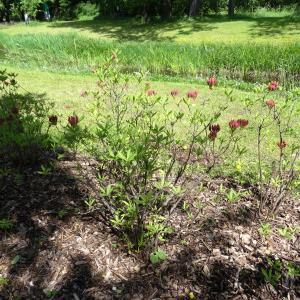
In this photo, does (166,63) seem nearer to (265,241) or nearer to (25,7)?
(265,241)

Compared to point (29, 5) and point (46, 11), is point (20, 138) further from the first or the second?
point (46, 11)

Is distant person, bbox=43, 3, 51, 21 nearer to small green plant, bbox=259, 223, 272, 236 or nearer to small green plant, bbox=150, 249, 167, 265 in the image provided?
small green plant, bbox=259, 223, 272, 236

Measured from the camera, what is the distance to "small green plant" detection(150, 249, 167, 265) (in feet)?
8.36

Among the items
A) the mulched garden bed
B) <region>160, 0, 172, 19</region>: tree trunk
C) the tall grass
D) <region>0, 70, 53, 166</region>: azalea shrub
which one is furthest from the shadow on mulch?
<region>160, 0, 172, 19</region>: tree trunk

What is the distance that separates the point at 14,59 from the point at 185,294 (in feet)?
41.5

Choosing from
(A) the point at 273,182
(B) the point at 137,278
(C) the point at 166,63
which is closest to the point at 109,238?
(B) the point at 137,278

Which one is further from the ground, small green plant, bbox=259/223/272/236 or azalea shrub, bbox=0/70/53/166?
azalea shrub, bbox=0/70/53/166

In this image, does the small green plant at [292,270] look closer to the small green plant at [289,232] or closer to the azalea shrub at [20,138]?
the small green plant at [289,232]

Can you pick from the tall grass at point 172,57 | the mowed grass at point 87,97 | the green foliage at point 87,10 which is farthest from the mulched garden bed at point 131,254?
the green foliage at point 87,10

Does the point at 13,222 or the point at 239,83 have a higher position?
the point at 13,222

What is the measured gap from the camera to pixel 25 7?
29609mm

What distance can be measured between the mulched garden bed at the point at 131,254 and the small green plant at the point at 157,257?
0.15 ft

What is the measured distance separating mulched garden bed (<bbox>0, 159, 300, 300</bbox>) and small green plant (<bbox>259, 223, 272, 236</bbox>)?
35 mm

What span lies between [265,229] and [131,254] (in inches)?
43.6
